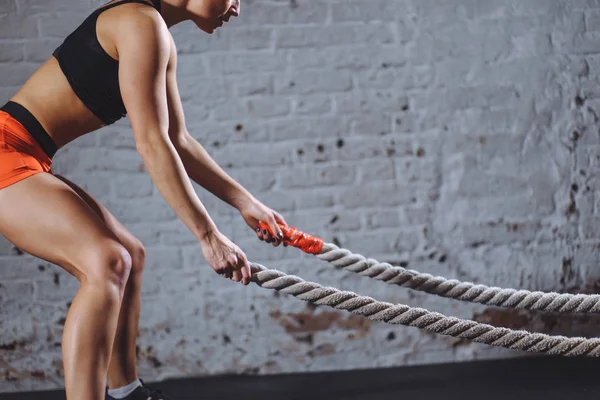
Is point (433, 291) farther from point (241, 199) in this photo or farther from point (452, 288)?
point (241, 199)

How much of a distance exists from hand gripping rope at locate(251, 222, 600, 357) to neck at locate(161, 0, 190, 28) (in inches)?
17.8

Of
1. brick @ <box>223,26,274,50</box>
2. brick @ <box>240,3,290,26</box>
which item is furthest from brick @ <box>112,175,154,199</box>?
brick @ <box>240,3,290,26</box>

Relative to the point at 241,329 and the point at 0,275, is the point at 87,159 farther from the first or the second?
the point at 241,329

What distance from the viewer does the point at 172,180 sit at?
3.61ft

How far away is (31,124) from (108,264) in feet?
1.07

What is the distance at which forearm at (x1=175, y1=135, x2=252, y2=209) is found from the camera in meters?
1.39

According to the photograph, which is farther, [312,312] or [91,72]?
[312,312]

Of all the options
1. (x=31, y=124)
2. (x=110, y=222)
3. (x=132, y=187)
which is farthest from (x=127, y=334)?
(x=132, y=187)

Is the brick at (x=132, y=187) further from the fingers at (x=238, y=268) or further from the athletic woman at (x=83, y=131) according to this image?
the fingers at (x=238, y=268)

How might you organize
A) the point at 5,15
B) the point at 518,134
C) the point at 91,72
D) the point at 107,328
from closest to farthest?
the point at 107,328, the point at 91,72, the point at 5,15, the point at 518,134

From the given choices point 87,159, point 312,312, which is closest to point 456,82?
point 312,312

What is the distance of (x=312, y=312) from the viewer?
218cm

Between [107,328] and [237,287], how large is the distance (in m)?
1.12

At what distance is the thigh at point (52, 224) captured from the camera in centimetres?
105
